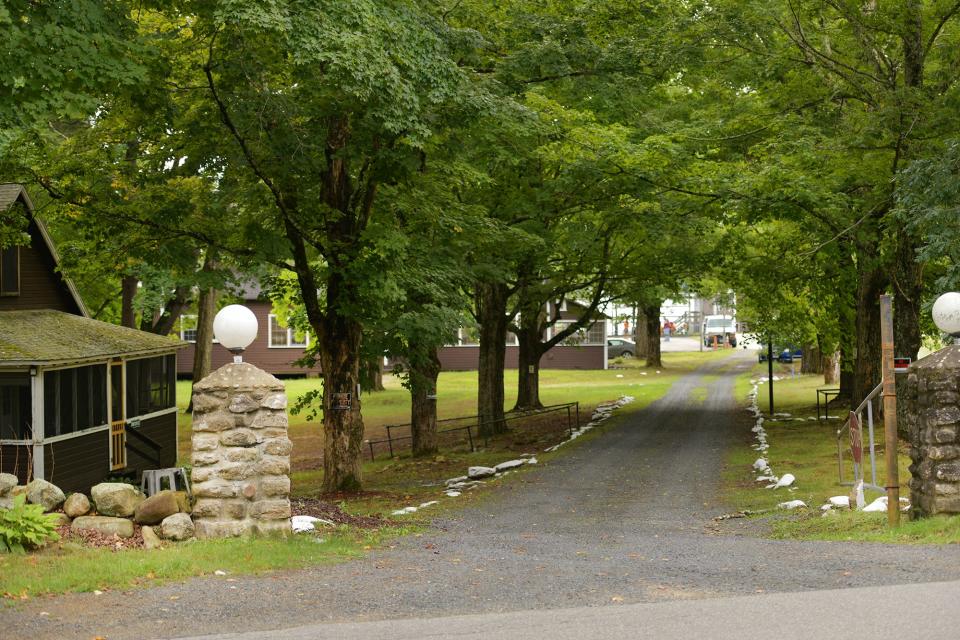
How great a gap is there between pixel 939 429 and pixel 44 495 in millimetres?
9206

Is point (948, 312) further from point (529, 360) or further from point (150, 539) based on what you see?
point (529, 360)

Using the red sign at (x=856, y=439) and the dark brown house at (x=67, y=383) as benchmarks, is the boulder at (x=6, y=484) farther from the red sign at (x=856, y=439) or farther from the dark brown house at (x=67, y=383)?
the red sign at (x=856, y=439)

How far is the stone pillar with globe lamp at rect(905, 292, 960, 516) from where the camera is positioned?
1071 centimetres

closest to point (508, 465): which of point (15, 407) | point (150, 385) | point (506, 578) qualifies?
point (150, 385)

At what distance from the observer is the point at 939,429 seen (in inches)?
425

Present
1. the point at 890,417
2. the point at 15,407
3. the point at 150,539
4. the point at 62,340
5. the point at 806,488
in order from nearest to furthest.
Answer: the point at 150,539 → the point at 890,417 → the point at 806,488 → the point at 15,407 → the point at 62,340

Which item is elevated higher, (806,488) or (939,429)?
(939,429)

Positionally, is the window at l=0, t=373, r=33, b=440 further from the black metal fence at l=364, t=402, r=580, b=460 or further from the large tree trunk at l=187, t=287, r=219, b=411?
the large tree trunk at l=187, t=287, r=219, b=411

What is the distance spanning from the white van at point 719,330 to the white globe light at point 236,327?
7315 cm

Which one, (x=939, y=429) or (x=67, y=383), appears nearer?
(x=939, y=429)

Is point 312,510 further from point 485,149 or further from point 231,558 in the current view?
point 485,149

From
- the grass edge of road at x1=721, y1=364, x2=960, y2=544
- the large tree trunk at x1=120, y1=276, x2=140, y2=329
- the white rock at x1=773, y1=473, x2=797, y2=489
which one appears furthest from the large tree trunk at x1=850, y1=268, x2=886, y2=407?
the large tree trunk at x1=120, y1=276, x2=140, y2=329

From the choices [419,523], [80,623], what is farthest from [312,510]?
[80,623]

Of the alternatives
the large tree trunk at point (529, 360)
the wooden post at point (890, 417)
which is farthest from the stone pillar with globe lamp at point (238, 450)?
the large tree trunk at point (529, 360)
